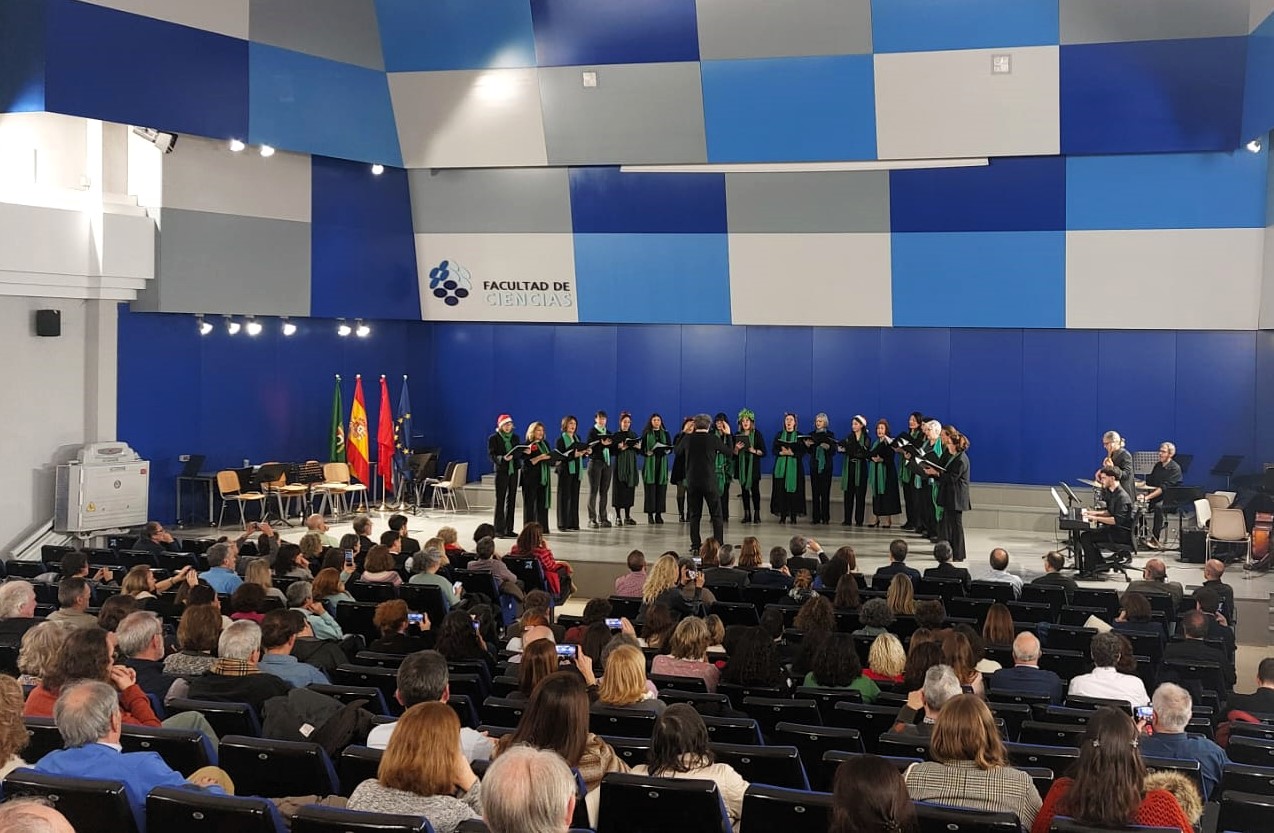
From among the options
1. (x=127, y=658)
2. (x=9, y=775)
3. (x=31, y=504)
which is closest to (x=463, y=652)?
(x=127, y=658)

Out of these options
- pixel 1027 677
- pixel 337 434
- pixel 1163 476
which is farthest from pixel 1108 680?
pixel 337 434

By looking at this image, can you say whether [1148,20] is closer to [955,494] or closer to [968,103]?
[968,103]

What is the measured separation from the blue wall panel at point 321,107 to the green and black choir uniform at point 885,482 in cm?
809

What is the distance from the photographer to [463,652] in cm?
708

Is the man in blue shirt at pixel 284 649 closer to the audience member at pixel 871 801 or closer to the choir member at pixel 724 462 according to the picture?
the audience member at pixel 871 801

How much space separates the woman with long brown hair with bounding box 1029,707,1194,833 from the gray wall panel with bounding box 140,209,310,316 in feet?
46.5

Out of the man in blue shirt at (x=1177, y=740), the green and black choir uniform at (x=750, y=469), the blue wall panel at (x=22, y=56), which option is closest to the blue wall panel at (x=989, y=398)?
the green and black choir uniform at (x=750, y=469)

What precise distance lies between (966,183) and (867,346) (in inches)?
122

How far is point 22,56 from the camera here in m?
13.7

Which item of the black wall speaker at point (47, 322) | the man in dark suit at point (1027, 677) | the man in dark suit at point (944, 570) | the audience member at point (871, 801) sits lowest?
the man in dark suit at point (1027, 677)

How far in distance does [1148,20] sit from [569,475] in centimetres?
891

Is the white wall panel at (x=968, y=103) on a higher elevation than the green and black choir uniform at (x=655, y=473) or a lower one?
higher

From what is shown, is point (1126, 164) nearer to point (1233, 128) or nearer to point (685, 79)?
point (1233, 128)

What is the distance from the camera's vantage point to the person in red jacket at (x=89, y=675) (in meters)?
5.38
